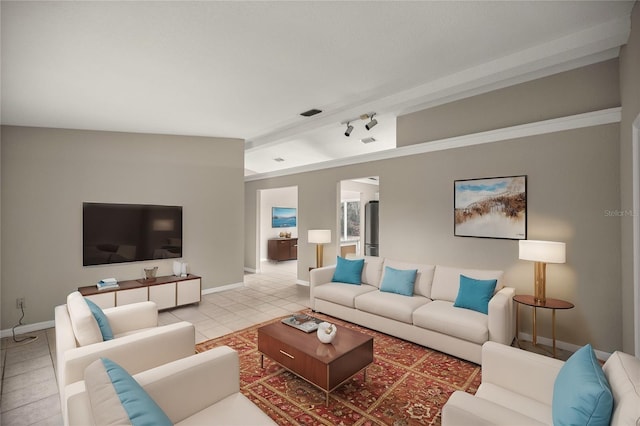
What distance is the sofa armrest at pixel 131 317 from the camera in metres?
2.80

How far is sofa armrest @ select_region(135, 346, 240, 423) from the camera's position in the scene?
1578mm

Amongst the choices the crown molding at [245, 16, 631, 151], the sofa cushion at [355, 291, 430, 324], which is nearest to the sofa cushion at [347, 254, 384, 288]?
the sofa cushion at [355, 291, 430, 324]

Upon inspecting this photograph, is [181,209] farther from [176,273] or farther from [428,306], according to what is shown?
[428,306]

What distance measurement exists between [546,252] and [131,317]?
412 cm

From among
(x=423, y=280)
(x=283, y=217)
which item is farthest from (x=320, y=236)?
(x=283, y=217)

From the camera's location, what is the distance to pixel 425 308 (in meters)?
3.42

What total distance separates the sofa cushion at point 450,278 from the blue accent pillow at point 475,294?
7.7 inches

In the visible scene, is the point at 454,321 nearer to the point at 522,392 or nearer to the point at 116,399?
the point at 522,392

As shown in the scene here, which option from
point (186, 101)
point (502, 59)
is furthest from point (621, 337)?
point (186, 101)

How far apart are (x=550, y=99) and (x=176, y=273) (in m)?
5.74

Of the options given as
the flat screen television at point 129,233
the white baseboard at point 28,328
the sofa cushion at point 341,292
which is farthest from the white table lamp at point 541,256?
the white baseboard at point 28,328

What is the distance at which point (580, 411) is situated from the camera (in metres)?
1.23

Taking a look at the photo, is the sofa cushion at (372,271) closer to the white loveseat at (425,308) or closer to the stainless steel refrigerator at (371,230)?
the white loveseat at (425,308)

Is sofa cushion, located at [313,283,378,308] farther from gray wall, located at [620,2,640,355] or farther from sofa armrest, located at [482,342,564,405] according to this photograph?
gray wall, located at [620,2,640,355]
